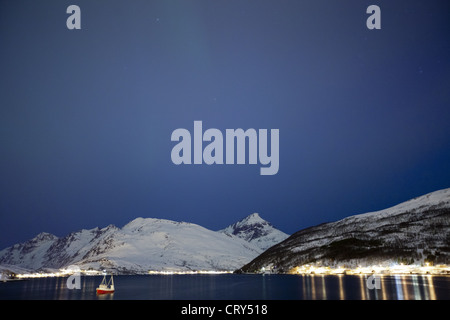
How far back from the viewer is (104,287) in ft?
548
